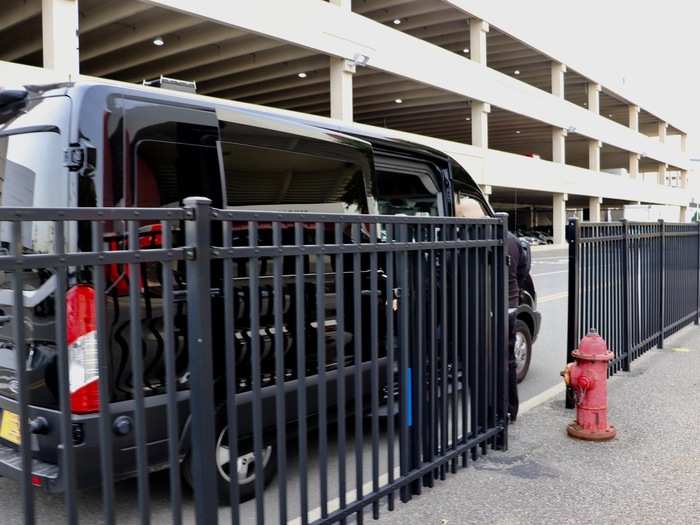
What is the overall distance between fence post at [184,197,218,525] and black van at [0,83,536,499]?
35 centimetres

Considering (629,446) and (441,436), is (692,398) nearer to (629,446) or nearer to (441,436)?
(629,446)

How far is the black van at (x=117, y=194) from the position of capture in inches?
117

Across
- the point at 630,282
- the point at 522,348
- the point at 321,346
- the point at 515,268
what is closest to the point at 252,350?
the point at 321,346

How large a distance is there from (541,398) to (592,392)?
4.20 feet

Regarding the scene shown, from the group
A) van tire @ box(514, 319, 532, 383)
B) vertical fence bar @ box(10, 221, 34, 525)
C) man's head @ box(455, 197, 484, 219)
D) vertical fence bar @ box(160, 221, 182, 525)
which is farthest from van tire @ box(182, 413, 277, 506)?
van tire @ box(514, 319, 532, 383)

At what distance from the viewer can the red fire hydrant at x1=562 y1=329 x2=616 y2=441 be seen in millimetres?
4535

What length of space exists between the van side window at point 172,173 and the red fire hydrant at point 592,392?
2828mm

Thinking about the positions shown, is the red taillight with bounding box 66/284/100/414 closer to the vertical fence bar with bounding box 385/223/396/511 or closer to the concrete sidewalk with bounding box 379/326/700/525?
the vertical fence bar with bounding box 385/223/396/511

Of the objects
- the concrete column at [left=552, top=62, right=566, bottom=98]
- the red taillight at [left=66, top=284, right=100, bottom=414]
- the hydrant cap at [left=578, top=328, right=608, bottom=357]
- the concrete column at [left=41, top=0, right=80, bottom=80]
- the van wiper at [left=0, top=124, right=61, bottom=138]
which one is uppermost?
the concrete column at [left=552, top=62, right=566, bottom=98]

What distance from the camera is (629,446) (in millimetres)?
4461

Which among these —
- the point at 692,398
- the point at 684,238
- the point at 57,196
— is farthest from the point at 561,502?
the point at 684,238

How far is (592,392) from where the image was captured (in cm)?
454

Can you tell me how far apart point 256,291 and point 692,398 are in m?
4.64

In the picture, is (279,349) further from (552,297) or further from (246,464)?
(552,297)
